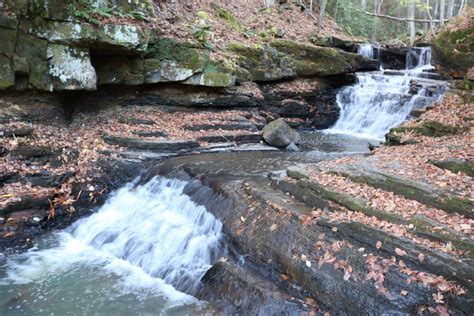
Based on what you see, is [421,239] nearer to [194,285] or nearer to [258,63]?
[194,285]

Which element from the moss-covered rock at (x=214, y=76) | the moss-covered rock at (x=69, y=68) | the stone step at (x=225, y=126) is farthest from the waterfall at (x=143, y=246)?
the moss-covered rock at (x=214, y=76)

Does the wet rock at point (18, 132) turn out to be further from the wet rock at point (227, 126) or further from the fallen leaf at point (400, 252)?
the fallen leaf at point (400, 252)

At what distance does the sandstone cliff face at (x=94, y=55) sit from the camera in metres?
9.59

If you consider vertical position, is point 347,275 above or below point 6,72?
below

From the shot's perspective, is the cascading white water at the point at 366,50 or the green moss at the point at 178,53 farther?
the cascading white water at the point at 366,50

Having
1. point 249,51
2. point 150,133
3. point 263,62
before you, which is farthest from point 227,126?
point 263,62

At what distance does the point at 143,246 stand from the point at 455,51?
10.6 meters

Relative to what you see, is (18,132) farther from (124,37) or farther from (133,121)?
(124,37)

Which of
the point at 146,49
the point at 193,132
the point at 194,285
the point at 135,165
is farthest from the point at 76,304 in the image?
the point at 146,49

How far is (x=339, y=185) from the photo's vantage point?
6.88 m

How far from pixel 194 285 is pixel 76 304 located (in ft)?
6.15

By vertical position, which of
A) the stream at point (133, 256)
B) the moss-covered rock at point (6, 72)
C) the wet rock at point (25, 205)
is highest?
the moss-covered rock at point (6, 72)

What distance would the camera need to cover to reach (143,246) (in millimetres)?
7531

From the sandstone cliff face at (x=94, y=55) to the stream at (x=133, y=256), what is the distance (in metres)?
3.45
